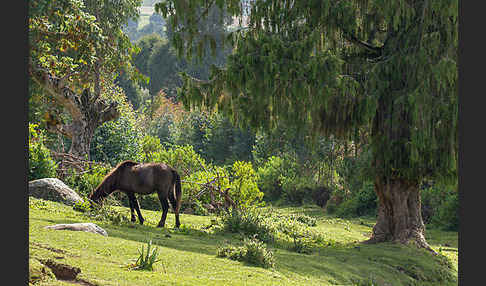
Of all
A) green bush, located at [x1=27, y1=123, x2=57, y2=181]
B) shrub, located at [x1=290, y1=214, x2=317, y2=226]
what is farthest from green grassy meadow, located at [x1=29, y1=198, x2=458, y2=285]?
green bush, located at [x1=27, y1=123, x2=57, y2=181]

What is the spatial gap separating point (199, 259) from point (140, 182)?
17.3ft

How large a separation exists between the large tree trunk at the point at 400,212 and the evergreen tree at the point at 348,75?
0.93 feet

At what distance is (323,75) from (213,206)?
9.19m

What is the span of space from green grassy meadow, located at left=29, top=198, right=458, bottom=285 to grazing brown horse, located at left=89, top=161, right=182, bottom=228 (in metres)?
0.84

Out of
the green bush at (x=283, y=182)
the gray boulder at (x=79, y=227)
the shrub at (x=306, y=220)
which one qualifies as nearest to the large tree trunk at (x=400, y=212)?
the shrub at (x=306, y=220)

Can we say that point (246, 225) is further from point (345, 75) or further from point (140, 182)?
point (345, 75)

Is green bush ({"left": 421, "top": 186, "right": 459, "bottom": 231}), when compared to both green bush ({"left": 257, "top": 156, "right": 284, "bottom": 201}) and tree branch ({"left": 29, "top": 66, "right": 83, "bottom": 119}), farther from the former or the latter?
tree branch ({"left": 29, "top": 66, "right": 83, "bottom": 119})

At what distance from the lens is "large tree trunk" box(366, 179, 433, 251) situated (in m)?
16.8

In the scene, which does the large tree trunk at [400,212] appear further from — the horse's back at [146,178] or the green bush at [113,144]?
the green bush at [113,144]

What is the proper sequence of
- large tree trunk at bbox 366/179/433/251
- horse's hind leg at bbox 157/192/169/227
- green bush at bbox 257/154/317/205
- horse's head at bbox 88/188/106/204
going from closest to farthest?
horse's hind leg at bbox 157/192/169/227
horse's head at bbox 88/188/106/204
large tree trunk at bbox 366/179/433/251
green bush at bbox 257/154/317/205

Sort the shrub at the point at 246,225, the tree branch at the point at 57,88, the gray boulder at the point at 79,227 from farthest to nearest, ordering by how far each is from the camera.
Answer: the tree branch at the point at 57,88 → the shrub at the point at 246,225 → the gray boulder at the point at 79,227

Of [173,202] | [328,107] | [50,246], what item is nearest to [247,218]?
[173,202]

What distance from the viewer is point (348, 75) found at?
15656mm

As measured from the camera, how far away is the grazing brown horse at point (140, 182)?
599 inches
